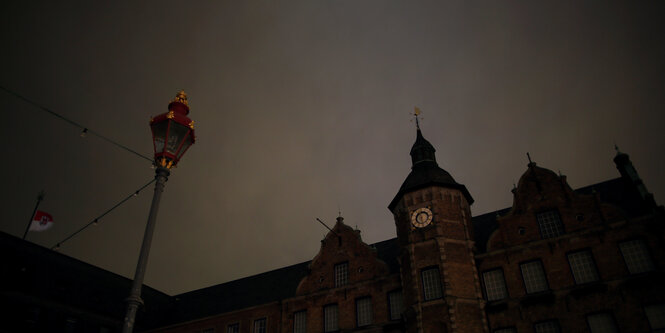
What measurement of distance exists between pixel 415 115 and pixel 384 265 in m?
13.9

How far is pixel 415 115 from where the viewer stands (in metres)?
41.9

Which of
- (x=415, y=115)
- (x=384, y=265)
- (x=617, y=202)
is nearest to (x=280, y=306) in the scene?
(x=384, y=265)

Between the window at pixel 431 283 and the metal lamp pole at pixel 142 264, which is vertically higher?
the window at pixel 431 283

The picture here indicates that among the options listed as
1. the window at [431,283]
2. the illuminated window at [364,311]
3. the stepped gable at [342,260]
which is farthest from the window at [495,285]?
the illuminated window at [364,311]

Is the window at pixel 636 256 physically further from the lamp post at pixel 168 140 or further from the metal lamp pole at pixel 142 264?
the metal lamp pole at pixel 142 264

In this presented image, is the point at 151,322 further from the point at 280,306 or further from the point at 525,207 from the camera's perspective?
the point at 525,207

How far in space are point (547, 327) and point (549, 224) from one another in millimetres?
6704

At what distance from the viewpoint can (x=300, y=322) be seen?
123ft

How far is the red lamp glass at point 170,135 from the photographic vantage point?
53.9ft

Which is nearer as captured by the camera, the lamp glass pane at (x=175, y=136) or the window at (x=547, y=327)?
the lamp glass pane at (x=175, y=136)

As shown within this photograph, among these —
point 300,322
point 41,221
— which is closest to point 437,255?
point 300,322

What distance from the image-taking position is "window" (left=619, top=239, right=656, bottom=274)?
27.2 metres

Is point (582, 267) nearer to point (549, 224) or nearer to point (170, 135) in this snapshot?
point (549, 224)

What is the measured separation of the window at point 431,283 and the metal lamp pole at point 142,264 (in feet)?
66.4
